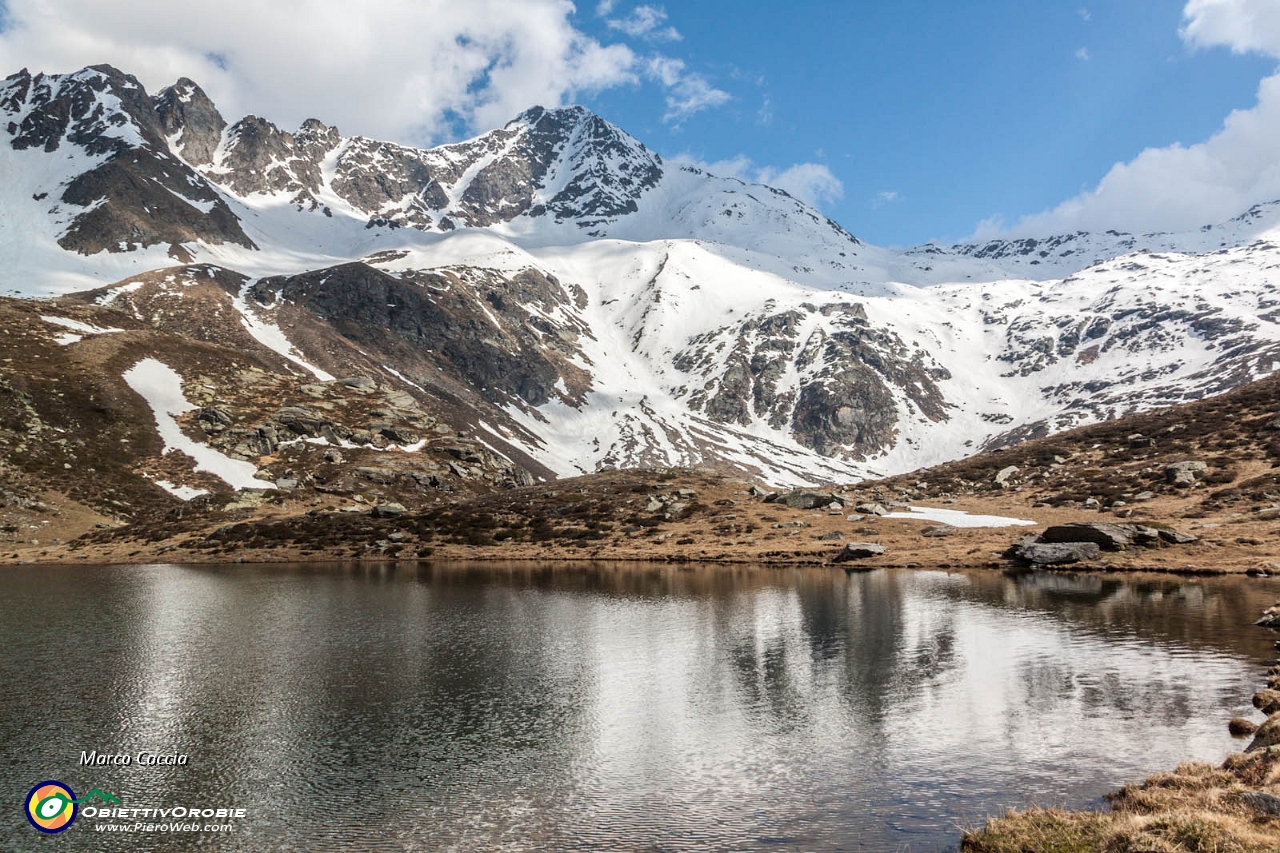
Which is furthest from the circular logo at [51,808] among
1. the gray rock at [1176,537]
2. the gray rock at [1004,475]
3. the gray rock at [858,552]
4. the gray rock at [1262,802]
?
the gray rock at [1004,475]

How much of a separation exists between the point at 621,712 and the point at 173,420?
141525mm

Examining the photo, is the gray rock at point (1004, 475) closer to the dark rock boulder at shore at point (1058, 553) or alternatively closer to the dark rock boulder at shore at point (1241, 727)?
the dark rock boulder at shore at point (1058, 553)

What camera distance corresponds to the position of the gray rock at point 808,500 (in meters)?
109

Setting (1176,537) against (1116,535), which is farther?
(1116,535)

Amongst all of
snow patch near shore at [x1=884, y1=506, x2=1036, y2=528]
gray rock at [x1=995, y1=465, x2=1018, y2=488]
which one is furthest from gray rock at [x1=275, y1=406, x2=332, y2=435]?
gray rock at [x1=995, y1=465, x2=1018, y2=488]

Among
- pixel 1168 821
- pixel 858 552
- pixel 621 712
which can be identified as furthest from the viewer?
pixel 858 552

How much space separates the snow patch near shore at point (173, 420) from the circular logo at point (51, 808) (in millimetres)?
115432

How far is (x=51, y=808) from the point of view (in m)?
20.3

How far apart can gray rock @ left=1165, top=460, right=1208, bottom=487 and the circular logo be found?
343 feet

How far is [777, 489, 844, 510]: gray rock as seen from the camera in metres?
109

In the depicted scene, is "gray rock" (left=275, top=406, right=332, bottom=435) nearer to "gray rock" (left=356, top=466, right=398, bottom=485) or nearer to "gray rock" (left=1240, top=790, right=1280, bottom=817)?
"gray rock" (left=356, top=466, right=398, bottom=485)

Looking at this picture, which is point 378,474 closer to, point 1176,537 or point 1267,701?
point 1176,537

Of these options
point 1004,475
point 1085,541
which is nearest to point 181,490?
point 1085,541

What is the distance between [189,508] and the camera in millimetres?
115125
